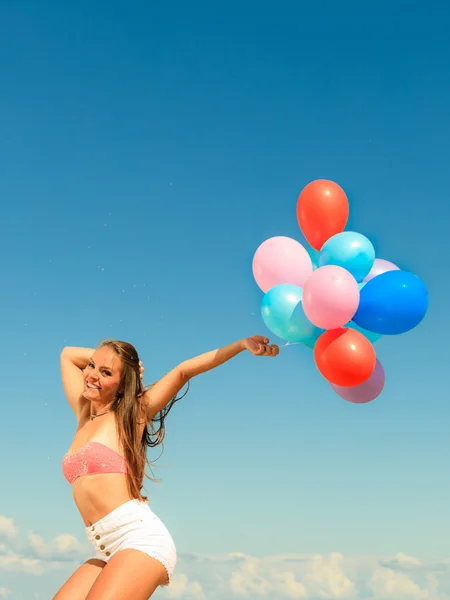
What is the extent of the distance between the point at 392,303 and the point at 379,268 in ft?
2.18

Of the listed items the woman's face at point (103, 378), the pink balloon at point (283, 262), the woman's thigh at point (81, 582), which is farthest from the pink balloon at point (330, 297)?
the woman's thigh at point (81, 582)

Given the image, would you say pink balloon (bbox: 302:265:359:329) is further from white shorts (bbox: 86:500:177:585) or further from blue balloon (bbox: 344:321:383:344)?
white shorts (bbox: 86:500:177:585)

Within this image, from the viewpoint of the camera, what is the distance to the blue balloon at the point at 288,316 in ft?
17.8

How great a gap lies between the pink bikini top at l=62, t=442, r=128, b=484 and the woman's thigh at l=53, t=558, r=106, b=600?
1.80 ft

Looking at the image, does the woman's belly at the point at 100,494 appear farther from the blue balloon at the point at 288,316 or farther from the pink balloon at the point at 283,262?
the pink balloon at the point at 283,262

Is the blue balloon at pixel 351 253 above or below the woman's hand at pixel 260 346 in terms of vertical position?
above

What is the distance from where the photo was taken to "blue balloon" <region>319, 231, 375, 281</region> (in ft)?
18.0

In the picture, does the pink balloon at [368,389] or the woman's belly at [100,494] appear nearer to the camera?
the woman's belly at [100,494]

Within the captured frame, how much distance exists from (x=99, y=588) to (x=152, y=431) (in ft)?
3.60

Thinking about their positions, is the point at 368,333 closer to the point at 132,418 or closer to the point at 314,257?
the point at 314,257

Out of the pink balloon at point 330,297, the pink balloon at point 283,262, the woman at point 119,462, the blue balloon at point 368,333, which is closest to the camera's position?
the woman at point 119,462

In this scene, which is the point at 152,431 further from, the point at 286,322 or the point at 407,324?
the point at 407,324

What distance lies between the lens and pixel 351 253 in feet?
18.0

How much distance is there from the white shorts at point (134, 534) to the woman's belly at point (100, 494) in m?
0.04
